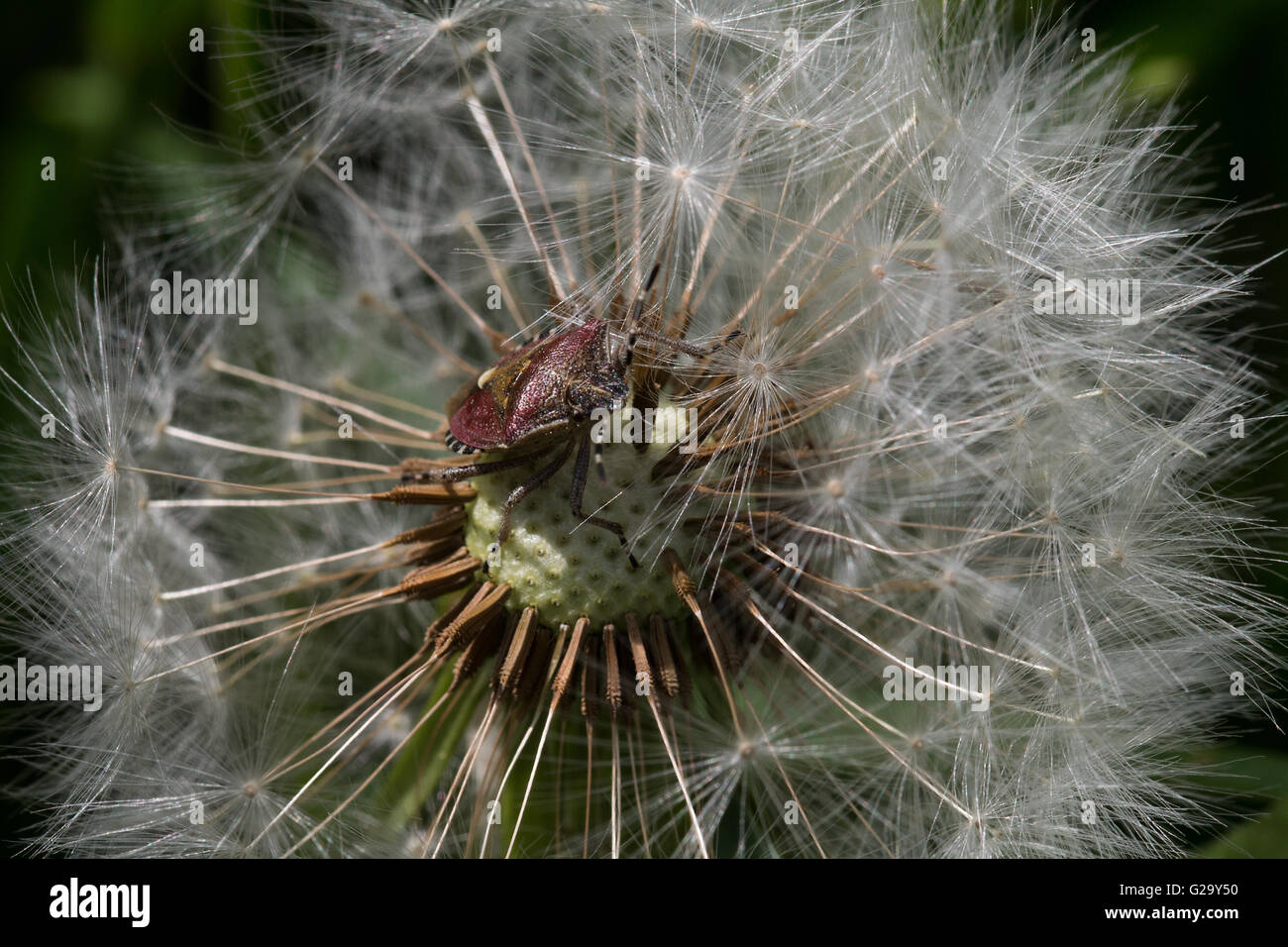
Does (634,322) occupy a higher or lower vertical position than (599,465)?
higher

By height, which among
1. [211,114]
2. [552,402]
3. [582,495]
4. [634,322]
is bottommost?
[582,495]

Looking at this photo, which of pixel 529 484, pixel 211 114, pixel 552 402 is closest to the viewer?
pixel 552 402

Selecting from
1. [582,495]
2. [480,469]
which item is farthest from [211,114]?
[582,495]

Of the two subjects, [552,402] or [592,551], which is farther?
[592,551]

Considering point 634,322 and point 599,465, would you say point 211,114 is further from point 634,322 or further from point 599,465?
point 599,465

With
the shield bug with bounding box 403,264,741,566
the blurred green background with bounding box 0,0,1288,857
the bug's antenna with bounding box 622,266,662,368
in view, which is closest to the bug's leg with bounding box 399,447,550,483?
the shield bug with bounding box 403,264,741,566

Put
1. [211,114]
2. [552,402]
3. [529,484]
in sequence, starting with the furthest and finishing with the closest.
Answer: [211,114] → [529,484] → [552,402]

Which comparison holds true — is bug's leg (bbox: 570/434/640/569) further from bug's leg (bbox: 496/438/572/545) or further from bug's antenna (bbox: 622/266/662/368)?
bug's antenna (bbox: 622/266/662/368)
